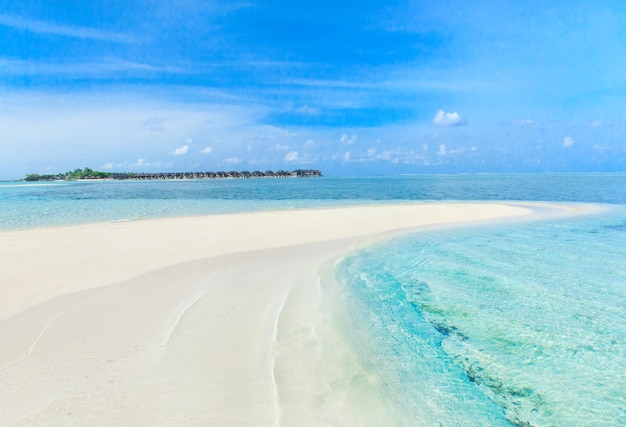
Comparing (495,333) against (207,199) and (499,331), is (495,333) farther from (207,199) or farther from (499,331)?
(207,199)

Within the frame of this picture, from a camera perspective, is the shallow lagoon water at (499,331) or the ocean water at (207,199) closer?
the shallow lagoon water at (499,331)

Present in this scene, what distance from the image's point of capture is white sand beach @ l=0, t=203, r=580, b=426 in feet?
11.4

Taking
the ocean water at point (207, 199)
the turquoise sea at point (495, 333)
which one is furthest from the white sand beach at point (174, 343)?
the ocean water at point (207, 199)

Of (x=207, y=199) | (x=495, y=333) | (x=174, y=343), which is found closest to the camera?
(x=174, y=343)

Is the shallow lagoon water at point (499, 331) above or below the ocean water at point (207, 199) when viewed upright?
below

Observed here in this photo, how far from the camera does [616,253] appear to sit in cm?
1008

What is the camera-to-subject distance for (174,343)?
15.7 ft

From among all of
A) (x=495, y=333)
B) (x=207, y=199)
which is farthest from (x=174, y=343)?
(x=207, y=199)

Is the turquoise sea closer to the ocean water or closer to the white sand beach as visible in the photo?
the white sand beach

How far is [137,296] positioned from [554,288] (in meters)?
8.09

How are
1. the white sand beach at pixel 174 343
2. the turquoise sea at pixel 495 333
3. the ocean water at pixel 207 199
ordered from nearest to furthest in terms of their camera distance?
1. the white sand beach at pixel 174 343
2. the turquoise sea at pixel 495 333
3. the ocean water at pixel 207 199

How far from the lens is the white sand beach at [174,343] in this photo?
347cm

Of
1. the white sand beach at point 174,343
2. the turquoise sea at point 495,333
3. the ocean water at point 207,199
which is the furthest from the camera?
the ocean water at point 207,199

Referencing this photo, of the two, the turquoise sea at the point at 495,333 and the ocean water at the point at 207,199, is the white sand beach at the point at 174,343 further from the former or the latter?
the ocean water at the point at 207,199
